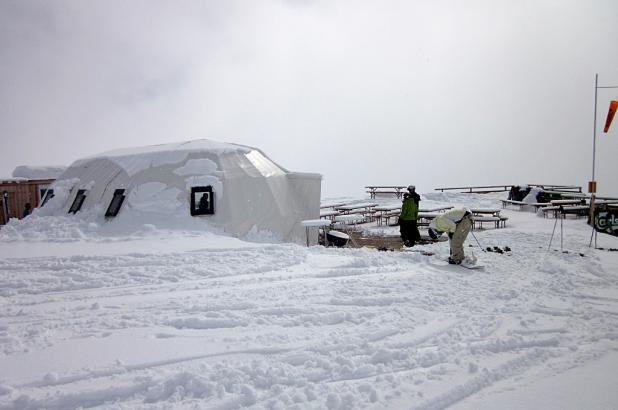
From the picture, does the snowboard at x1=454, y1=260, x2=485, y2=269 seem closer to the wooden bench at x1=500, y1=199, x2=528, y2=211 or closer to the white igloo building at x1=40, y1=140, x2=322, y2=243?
the white igloo building at x1=40, y1=140, x2=322, y2=243

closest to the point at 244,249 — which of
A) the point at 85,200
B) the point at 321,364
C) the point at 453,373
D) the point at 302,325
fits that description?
the point at 302,325

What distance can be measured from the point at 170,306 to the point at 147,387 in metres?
1.90

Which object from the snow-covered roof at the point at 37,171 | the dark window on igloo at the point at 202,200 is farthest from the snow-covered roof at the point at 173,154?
the snow-covered roof at the point at 37,171

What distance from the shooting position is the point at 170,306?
4711 millimetres

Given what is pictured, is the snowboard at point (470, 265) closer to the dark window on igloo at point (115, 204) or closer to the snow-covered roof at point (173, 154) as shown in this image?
the snow-covered roof at point (173, 154)

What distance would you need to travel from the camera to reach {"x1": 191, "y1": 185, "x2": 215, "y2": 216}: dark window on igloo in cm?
1112

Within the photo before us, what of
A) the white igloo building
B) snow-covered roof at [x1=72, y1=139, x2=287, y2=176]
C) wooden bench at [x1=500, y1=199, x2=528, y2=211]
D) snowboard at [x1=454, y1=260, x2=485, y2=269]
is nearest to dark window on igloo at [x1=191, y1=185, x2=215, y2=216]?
the white igloo building

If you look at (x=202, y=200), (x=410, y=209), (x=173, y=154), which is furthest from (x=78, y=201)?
(x=410, y=209)

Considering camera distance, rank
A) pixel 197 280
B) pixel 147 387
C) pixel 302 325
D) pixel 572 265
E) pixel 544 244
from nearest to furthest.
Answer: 1. pixel 147 387
2. pixel 302 325
3. pixel 197 280
4. pixel 572 265
5. pixel 544 244

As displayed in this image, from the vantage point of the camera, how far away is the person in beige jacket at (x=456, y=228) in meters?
7.62

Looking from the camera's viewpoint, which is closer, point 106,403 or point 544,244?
point 106,403

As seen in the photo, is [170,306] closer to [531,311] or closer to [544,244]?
[531,311]

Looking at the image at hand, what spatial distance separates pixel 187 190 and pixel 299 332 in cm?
834

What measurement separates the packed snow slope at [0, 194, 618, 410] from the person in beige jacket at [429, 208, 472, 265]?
0.34 m
